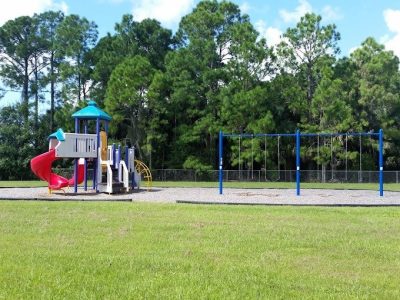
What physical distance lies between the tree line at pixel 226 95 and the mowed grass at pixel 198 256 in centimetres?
3231

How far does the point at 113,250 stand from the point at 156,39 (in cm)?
4966

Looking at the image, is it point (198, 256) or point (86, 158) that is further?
point (86, 158)

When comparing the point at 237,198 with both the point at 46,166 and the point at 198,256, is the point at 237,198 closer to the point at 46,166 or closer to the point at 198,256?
the point at 46,166

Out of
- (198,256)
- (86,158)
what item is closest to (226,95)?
(86,158)

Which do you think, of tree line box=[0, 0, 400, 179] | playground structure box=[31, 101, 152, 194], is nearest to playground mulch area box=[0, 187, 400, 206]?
playground structure box=[31, 101, 152, 194]

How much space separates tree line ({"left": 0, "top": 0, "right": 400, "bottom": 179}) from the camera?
46031 mm

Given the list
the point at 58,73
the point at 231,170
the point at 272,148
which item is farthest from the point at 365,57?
the point at 58,73

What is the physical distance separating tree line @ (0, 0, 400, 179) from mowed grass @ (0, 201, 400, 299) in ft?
106

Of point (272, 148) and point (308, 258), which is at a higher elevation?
point (272, 148)

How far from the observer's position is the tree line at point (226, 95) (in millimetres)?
46031

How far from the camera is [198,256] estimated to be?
24.2 ft

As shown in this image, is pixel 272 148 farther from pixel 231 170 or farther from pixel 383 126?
pixel 383 126

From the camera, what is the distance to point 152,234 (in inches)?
373

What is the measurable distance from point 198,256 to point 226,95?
39766 mm
